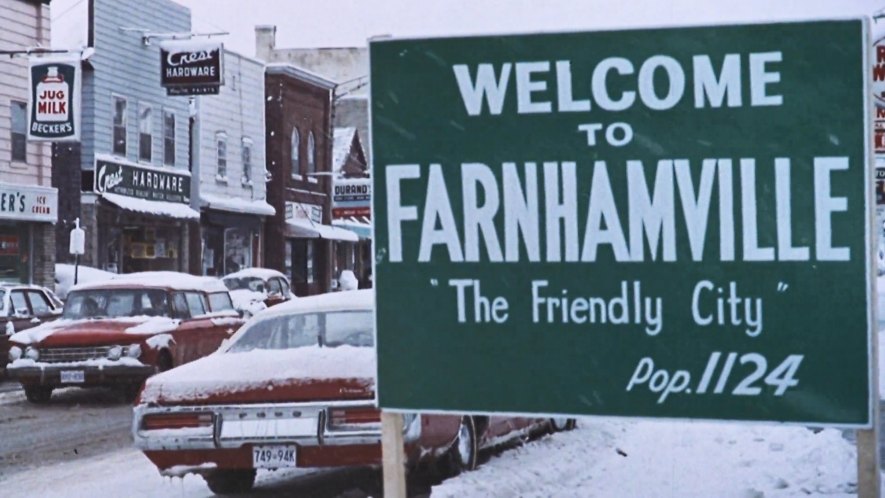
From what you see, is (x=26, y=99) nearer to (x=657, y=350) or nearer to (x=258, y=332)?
(x=258, y=332)

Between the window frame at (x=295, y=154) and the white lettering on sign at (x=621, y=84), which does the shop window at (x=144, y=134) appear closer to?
the window frame at (x=295, y=154)

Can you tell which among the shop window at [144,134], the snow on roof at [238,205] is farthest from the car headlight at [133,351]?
the snow on roof at [238,205]

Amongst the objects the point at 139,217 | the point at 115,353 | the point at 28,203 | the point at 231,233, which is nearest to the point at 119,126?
the point at 139,217

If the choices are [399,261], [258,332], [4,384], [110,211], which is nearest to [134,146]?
[110,211]

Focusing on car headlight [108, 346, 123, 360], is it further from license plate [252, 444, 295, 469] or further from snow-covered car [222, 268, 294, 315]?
snow-covered car [222, 268, 294, 315]

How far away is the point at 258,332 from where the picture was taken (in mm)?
10055

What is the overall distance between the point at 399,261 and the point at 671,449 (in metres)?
5.75

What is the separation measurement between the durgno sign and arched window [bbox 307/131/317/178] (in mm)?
12509

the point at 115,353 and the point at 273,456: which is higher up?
the point at 115,353

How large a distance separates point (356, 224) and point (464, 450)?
41408mm

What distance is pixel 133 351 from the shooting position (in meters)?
16.2

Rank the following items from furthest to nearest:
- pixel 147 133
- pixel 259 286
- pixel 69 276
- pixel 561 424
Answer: pixel 147 133
pixel 69 276
pixel 259 286
pixel 561 424

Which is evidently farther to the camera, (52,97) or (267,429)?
(52,97)

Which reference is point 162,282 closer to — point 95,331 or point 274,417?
point 95,331
